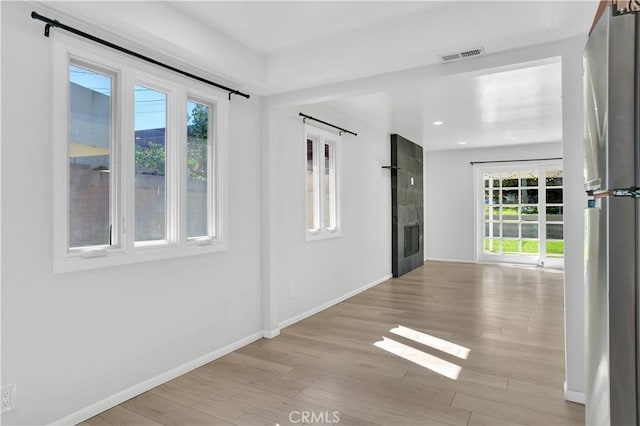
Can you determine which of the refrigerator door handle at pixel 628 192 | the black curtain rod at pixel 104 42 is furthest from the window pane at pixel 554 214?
the refrigerator door handle at pixel 628 192

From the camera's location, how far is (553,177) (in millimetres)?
7867

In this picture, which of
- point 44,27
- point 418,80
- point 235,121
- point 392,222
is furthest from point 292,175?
point 392,222

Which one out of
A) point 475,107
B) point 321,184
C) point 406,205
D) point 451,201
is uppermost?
point 475,107

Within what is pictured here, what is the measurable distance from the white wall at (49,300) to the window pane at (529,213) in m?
7.38

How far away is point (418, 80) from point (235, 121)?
162cm

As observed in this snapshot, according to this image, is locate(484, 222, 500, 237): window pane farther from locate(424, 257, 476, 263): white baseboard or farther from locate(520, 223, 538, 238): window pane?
locate(424, 257, 476, 263): white baseboard

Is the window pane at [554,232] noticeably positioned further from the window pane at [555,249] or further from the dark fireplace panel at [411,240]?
the dark fireplace panel at [411,240]

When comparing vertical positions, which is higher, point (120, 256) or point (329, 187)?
point (329, 187)

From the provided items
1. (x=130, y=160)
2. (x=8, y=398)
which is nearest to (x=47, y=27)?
(x=130, y=160)

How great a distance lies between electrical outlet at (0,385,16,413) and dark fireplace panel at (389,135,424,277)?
563 centimetres

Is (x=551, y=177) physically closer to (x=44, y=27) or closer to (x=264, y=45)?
(x=264, y=45)

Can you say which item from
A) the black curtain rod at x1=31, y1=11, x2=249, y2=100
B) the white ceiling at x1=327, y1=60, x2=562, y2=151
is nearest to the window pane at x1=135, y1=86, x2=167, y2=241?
the black curtain rod at x1=31, y1=11, x2=249, y2=100

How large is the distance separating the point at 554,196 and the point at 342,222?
5.26 m

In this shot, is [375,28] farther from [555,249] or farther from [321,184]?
[555,249]
